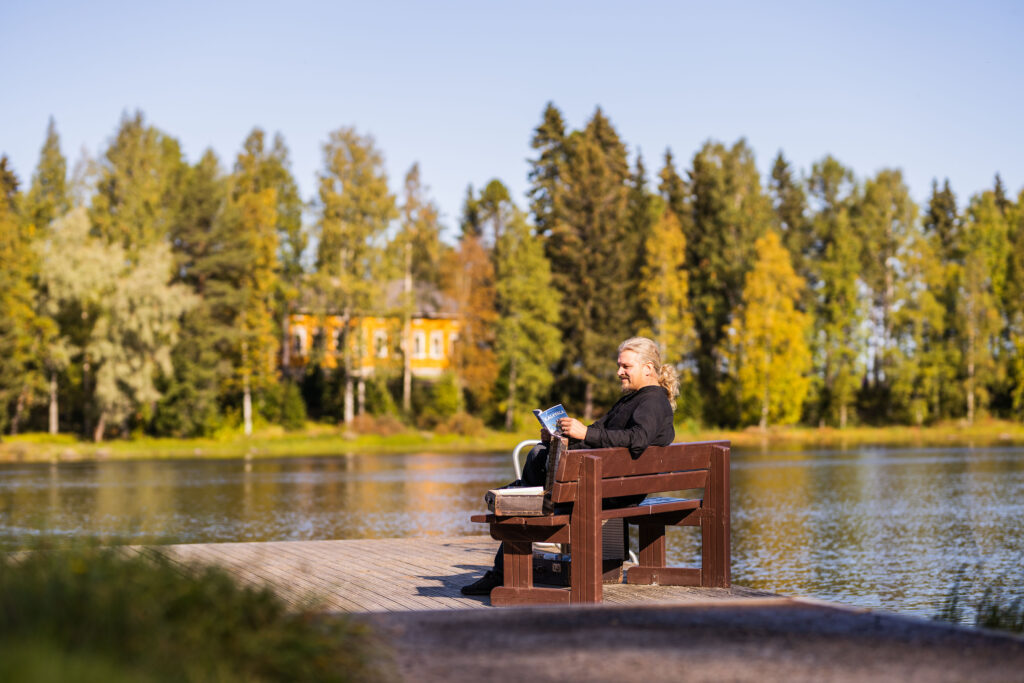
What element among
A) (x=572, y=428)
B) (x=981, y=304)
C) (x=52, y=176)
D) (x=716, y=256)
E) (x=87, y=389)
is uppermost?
(x=52, y=176)

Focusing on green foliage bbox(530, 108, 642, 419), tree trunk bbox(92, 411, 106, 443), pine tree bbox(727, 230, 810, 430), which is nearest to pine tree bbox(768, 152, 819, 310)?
pine tree bbox(727, 230, 810, 430)

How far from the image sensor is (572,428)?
7762 millimetres

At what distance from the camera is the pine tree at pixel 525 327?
5659cm

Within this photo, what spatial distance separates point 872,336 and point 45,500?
163ft

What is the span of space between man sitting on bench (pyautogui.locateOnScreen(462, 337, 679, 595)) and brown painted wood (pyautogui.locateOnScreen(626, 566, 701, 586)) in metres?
0.65

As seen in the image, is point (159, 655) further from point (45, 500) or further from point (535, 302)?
point (535, 302)

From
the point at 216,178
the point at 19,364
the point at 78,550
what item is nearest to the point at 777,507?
the point at 78,550

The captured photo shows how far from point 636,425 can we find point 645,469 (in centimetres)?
34

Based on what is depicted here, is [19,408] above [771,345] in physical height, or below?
below

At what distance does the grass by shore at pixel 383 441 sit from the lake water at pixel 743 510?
6384 millimetres

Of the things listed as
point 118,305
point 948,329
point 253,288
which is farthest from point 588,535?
point 948,329

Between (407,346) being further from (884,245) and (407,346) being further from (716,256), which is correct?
(884,245)

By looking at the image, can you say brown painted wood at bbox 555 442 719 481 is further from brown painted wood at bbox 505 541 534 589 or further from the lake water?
the lake water

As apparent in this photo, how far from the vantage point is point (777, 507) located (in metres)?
22.9
